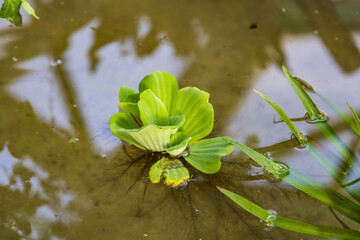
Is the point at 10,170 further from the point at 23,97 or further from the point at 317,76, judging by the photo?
the point at 317,76

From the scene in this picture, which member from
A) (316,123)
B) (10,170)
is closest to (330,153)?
(316,123)

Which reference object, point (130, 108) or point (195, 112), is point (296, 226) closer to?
point (195, 112)

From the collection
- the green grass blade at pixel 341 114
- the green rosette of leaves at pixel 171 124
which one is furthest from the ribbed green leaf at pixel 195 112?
the green grass blade at pixel 341 114

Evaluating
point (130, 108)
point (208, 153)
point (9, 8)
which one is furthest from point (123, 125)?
point (9, 8)

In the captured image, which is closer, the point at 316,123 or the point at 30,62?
the point at 316,123

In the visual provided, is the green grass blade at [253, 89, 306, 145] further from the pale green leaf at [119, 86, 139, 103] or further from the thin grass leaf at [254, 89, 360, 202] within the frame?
the pale green leaf at [119, 86, 139, 103]

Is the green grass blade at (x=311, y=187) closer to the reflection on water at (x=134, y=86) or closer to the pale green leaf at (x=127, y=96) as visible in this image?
the reflection on water at (x=134, y=86)
